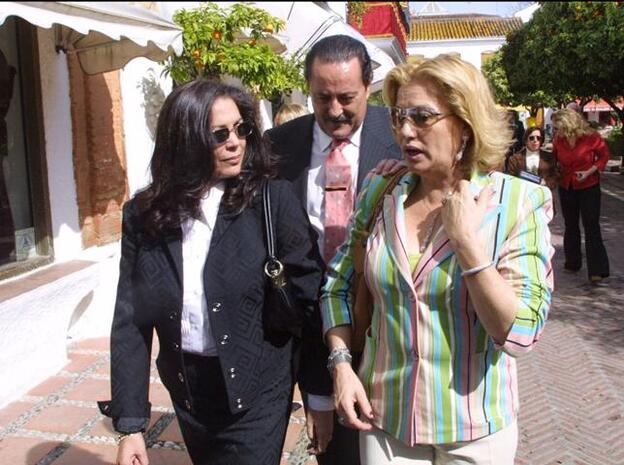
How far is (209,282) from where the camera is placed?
2.08 m

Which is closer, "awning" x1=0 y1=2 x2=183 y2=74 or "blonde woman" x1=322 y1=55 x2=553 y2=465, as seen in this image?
"blonde woman" x1=322 y1=55 x2=553 y2=465

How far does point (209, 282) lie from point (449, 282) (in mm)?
718

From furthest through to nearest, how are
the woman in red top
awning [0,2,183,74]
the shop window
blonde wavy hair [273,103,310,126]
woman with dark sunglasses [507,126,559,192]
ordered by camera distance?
woman with dark sunglasses [507,126,559,192] → the woman in red top → blonde wavy hair [273,103,310,126] → the shop window → awning [0,2,183,74]

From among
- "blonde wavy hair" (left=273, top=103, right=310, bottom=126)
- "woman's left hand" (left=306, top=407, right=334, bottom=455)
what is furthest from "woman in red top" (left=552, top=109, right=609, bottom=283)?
"woman's left hand" (left=306, top=407, right=334, bottom=455)

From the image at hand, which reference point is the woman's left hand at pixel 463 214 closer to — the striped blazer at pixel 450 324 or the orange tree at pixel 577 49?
the striped blazer at pixel 450 324

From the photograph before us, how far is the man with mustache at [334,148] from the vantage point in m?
2.44

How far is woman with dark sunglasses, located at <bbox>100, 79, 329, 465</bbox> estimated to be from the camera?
211cm

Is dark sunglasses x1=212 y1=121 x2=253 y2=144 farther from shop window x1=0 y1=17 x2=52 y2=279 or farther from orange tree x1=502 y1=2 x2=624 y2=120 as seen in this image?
orange tree x1=502 y1=2 x2=624 y2=120

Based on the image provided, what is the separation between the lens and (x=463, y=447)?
75.5 inches

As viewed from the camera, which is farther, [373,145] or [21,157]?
[21,157]

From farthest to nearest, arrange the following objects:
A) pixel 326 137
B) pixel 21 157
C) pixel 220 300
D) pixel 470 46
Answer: pixel 470 46, pixel 21 157, pixel 326 137, pixel 220 300

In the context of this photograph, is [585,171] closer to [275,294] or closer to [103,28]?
[103,28]

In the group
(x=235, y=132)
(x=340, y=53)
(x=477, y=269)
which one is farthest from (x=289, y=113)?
(x=477, y=269)

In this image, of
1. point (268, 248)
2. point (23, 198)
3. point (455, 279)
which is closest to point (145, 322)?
point (268, 248)
